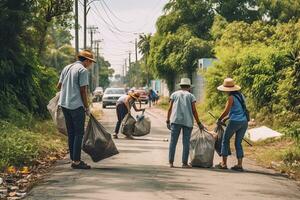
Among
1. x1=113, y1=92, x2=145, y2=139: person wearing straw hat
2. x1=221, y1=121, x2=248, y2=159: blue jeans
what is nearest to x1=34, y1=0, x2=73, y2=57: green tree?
x1=113, y1=92, x2=145, y2=139: person wearing straw hat

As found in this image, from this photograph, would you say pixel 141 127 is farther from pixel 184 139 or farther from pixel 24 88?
pixel 184 139

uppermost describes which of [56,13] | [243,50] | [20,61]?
[56,13]

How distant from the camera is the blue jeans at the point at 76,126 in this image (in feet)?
35.3

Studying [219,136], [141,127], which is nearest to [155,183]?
[219,136]

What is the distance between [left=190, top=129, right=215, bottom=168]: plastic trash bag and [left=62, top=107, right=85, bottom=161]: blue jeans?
7.79ft

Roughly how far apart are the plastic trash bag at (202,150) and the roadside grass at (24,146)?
3003 mm

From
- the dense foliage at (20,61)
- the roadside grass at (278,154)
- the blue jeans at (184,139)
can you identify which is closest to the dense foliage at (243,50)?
the roadside grass at (278,154)

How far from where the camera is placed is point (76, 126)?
10.8 meters

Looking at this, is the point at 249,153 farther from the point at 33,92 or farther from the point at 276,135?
the point at 33,92

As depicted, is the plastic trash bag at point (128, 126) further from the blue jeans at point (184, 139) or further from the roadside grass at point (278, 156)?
the blue jeans at point (184, 139)

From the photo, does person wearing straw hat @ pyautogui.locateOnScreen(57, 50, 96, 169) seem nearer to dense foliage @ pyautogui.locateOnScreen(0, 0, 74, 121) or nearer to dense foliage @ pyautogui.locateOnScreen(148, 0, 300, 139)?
dense foliage @ pyautogui.locateOnScreen(148, 0, 300, 139)

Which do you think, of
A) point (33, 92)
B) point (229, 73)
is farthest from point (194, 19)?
point (33, 92)

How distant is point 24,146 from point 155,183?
3776mm

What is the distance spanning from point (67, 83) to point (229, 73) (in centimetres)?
1689
